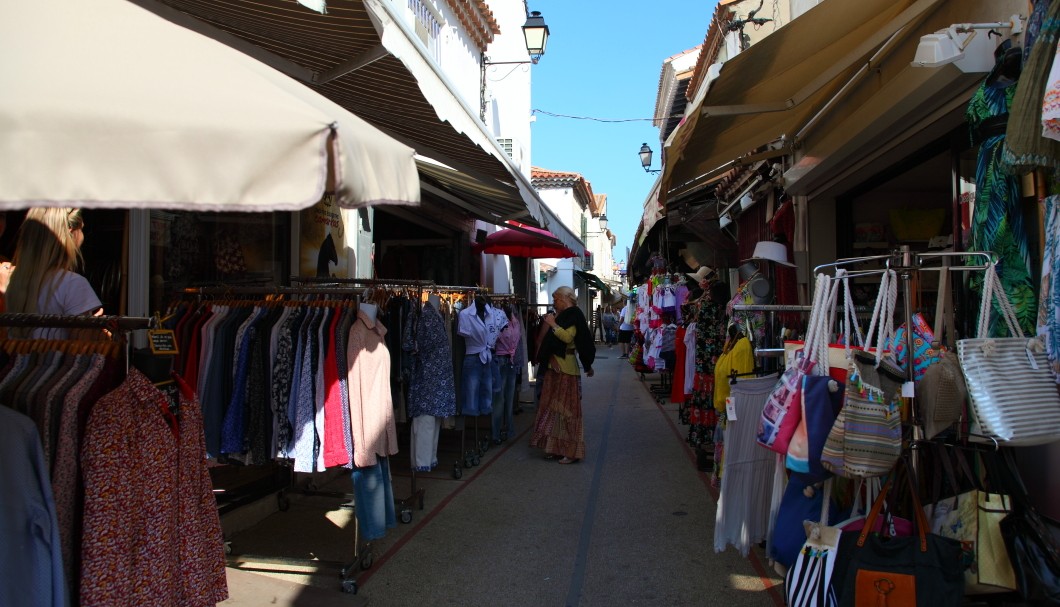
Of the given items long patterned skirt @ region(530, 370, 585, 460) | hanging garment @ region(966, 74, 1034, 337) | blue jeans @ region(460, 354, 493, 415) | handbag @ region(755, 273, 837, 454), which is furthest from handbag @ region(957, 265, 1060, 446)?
long patterned skirt @ region(530, 370, 585, 460)

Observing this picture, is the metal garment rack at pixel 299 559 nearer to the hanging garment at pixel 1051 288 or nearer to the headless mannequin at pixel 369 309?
the headless mannequin at pixel 369 309

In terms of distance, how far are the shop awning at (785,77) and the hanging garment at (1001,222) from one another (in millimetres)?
1194

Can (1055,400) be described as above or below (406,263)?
below

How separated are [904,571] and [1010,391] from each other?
0.70 meters

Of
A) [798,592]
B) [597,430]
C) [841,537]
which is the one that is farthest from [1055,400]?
[597,430]

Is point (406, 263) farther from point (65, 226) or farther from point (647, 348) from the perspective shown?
point (65, 226)

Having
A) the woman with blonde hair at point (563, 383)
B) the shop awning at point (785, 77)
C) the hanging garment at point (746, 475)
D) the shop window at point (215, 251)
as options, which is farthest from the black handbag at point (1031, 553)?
the woman with blonde hair at point (563, 383)

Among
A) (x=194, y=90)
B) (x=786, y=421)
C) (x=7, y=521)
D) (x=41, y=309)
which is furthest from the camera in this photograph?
(x=41, y=309)

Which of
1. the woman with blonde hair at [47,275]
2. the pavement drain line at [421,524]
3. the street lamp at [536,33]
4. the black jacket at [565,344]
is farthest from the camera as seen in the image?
the street lamp at [536,33]

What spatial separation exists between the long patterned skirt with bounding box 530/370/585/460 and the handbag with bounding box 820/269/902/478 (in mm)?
4646

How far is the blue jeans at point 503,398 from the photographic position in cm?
740

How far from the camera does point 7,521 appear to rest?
181cm

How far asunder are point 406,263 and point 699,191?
4730mm

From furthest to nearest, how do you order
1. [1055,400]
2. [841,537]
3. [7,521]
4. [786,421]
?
[786,421] → [841,537] → [1055,400] → [7,521]
